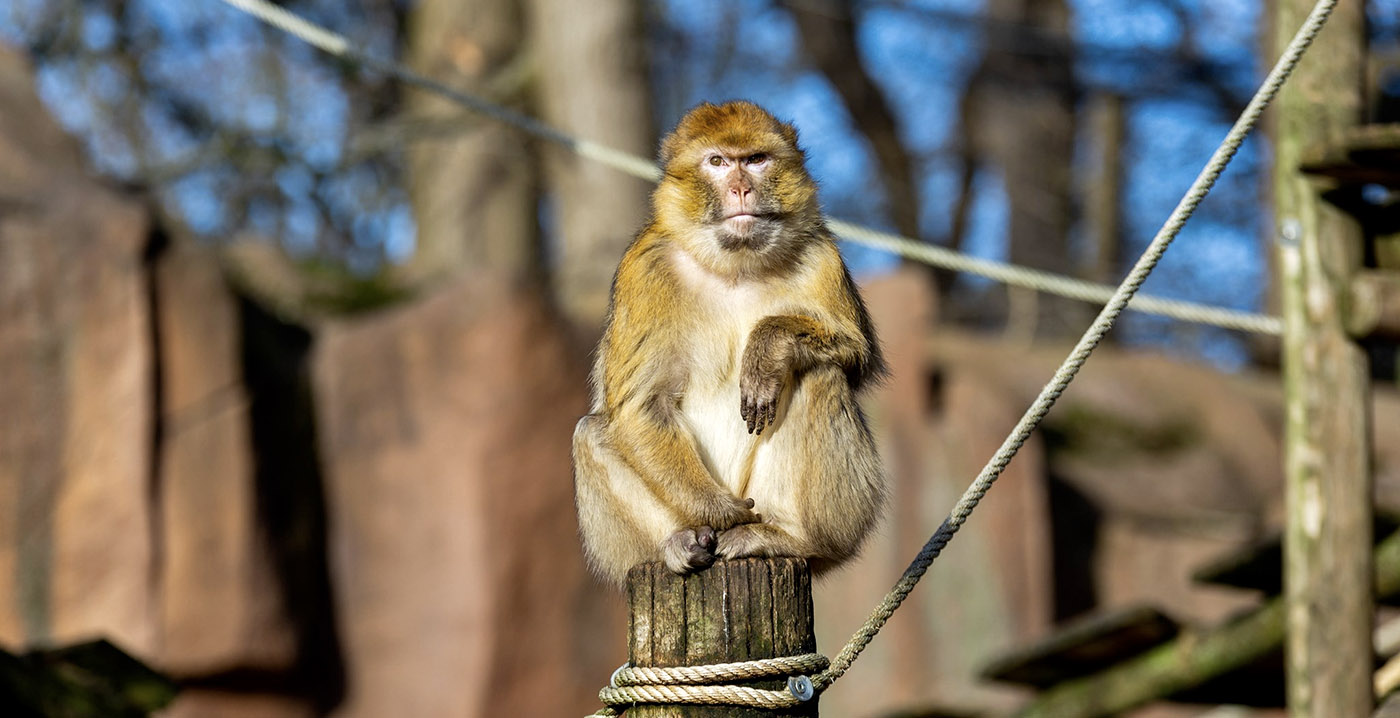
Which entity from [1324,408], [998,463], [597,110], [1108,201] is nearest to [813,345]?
[998,463]

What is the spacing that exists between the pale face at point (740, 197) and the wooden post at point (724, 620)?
3.23 feet

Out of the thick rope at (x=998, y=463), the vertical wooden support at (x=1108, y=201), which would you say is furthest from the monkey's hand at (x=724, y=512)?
the vertical wooden support at (x=1108, y=201)

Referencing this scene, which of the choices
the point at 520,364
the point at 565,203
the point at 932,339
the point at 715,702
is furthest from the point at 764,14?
the point at 715,702

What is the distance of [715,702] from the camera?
262 centimetres

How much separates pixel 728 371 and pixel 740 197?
0.42m

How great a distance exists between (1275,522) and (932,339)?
2.38 m

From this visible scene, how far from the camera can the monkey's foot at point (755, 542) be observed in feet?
10.2

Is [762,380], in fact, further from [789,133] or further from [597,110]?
[597,110]

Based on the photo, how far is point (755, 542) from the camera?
3.18 metres

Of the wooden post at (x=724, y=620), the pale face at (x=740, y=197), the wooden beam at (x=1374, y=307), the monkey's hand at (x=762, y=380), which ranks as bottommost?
the wooden post at (x=724, y=620)

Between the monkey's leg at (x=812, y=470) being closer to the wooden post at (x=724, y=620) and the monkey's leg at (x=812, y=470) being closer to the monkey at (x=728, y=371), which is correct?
the monkey at (x=728, y=371)

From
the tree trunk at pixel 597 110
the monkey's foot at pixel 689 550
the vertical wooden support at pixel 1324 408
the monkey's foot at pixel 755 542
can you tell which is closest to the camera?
the monkey's foot at pixel 689 550

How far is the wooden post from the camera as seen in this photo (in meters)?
2.66

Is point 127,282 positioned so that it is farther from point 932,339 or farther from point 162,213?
point 932,339
